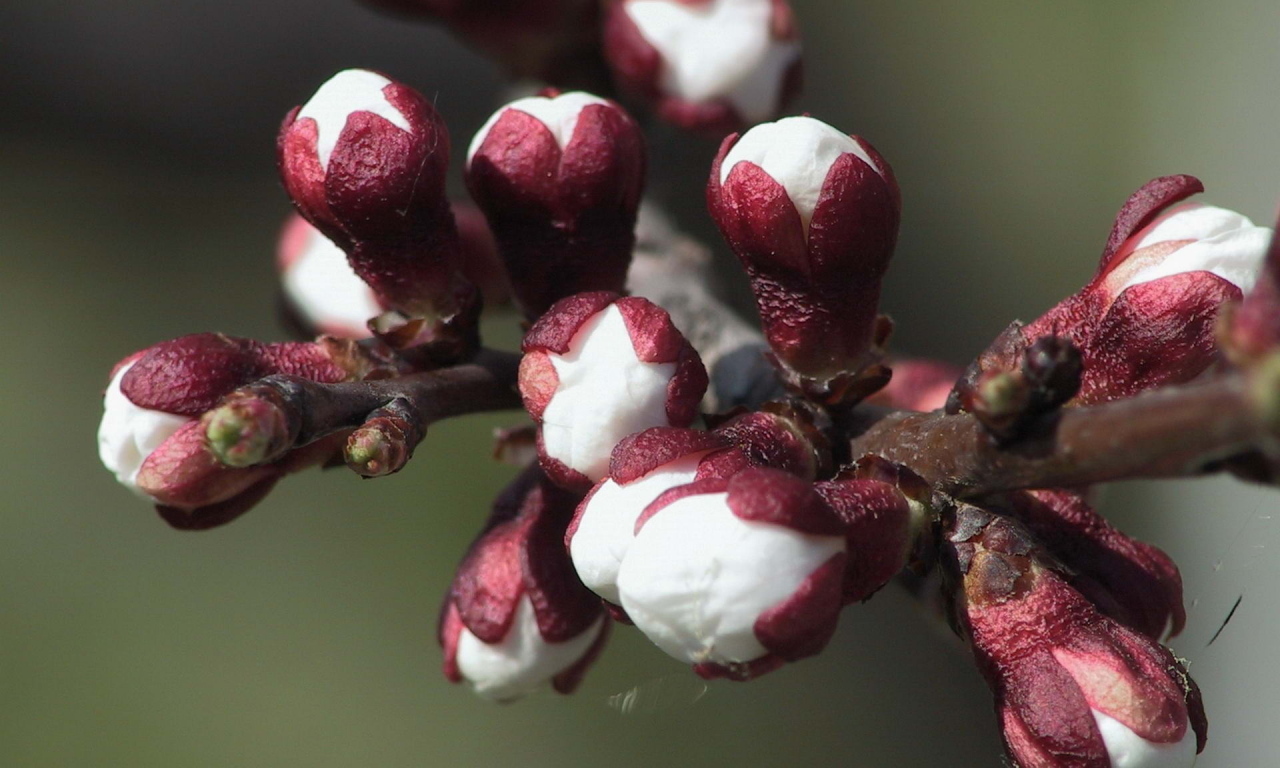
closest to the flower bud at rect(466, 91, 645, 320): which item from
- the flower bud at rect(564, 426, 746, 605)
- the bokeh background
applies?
the flower bud at rect(564, 426, 746, 605)

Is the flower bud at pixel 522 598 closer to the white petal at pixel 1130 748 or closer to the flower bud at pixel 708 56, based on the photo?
the white petal at pixel 1130 748

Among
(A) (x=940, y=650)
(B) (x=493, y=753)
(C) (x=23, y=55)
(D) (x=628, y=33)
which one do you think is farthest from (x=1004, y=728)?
(C) (x=23, y=55)

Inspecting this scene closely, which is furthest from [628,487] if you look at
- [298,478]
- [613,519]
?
[298,478]

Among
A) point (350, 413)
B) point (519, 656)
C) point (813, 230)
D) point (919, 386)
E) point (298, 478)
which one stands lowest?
point (298, 478)

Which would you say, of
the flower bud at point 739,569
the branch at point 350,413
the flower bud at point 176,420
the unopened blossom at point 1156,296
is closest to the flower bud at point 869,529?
the flower bud at point 739,569

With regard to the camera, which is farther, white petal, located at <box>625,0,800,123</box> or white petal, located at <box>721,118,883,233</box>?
white petal, located at <box>625,0,800,123</box>

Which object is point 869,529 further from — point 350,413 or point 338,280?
point 338,280

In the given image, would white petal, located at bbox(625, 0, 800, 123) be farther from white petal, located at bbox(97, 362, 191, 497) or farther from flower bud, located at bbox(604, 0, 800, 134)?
white petal, located at bbox(97, 362, 191, 497)
